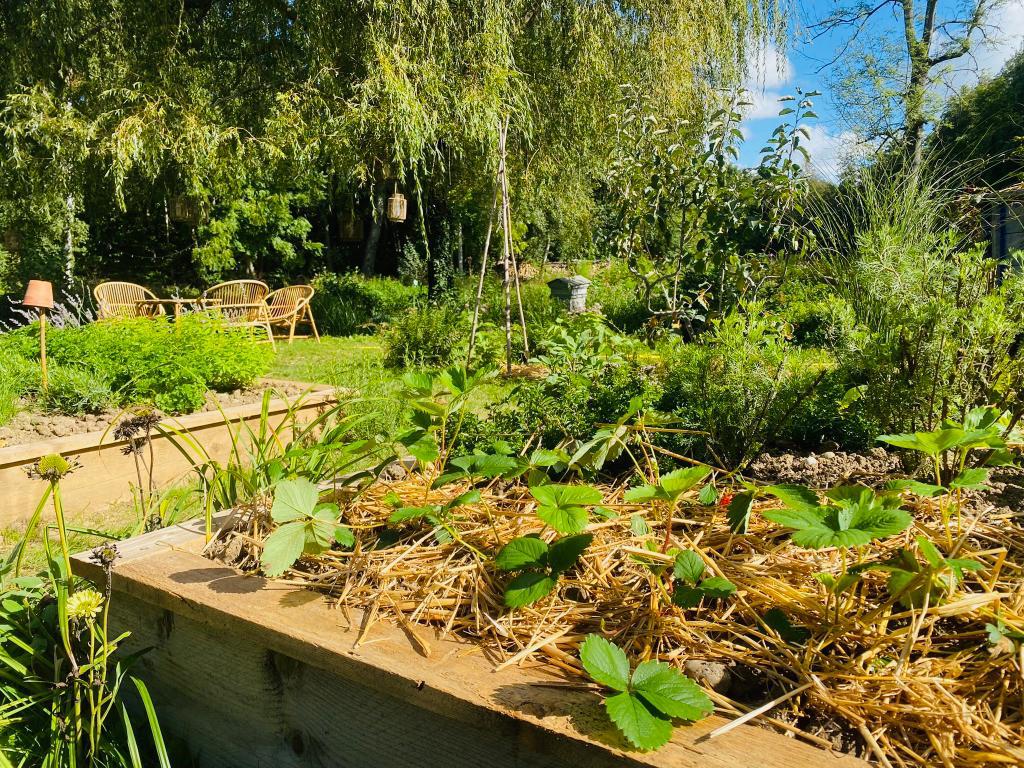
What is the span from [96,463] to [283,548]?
2.87m

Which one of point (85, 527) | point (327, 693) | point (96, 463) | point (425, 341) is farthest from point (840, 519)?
point (425, 341)

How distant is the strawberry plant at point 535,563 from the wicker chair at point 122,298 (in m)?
7.03

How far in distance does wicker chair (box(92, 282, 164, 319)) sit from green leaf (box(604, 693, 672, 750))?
7.37 m

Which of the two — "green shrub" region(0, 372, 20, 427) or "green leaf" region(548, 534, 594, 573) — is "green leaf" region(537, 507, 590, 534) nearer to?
"green leaf" region(548, 534, 594, 573)

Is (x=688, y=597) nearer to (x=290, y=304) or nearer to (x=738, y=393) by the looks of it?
(x=738, y=393)

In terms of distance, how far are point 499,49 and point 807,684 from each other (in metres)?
7.32

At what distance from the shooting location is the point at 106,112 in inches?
281

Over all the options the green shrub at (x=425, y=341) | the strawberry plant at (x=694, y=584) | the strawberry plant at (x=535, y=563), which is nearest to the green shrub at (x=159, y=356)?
the green shrub at (x=425, y=341)

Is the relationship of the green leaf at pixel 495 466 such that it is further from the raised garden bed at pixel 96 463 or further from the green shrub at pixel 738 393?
the raised garden bed at pixel 96 463

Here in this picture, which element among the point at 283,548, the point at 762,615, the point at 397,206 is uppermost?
the point at 397,206

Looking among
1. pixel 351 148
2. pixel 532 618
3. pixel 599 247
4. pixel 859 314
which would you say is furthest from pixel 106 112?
pixel 532 618

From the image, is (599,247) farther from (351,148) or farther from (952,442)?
(952,442)

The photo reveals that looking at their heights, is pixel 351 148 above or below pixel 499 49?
below

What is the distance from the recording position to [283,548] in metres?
1.29
